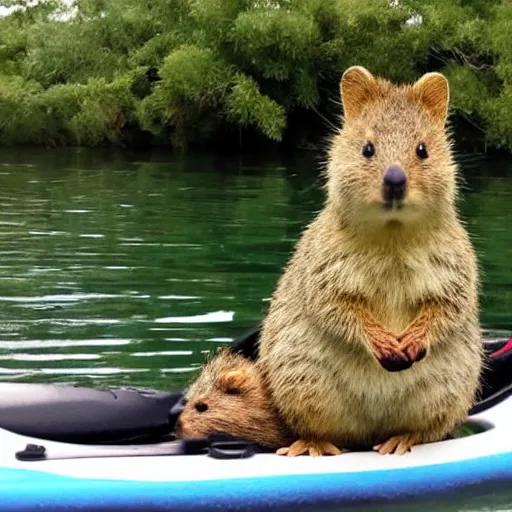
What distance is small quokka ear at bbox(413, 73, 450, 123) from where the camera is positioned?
483 cm

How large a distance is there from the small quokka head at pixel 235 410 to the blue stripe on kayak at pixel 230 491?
10.3 inches

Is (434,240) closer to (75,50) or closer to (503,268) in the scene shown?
(503,268)

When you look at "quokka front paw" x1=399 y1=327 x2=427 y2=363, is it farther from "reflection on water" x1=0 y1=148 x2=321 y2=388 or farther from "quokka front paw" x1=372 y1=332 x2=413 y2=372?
"reflection on water" x1=0 y1=148 x2=321 y2=388

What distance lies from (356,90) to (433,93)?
0.32 m

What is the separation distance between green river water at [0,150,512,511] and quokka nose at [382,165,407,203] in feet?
4.13

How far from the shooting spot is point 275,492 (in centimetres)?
493

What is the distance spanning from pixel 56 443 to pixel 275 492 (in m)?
0.98

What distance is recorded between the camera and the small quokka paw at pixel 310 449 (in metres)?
5.05

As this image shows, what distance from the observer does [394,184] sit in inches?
173

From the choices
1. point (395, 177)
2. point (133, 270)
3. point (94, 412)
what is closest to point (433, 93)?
point (395, 177)

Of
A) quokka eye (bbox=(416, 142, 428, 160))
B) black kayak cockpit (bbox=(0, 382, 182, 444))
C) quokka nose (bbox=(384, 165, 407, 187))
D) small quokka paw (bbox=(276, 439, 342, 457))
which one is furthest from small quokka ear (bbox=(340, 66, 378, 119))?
black kayak cockpit (bbox=(0, 382, 182, 444))

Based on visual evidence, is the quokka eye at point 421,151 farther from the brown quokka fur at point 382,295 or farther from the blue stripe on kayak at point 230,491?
the blue stripe on kayak at point 230,491

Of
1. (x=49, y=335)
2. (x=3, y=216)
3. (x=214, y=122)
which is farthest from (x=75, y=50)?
(x=49, y=335)

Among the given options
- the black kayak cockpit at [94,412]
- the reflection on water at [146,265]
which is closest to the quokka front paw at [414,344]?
the black kayak cockpit at [94,412]
